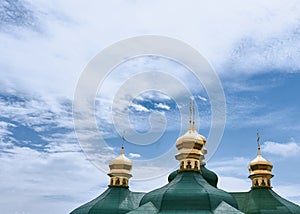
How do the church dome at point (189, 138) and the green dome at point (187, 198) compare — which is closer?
the green dome at point (187, 198)

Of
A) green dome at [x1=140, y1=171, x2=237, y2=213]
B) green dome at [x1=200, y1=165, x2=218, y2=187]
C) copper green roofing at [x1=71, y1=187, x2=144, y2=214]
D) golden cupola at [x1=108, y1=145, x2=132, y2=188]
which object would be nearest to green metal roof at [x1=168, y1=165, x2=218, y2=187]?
green dome at [x1=200, y1=165, x2=218, y2=187]

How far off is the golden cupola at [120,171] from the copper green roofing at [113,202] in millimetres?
657

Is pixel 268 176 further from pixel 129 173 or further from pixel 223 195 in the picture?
pixel 129 173

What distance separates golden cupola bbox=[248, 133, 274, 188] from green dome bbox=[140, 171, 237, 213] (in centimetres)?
685

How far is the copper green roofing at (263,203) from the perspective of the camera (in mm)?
32375

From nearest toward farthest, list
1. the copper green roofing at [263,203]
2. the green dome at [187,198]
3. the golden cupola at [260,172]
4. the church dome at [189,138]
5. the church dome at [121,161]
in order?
the green dome at [187,198] < the copper green roofing at [263,203] < the church dome at [189,138] < the golden cupola at [260,172] < the church dome at [121,161]

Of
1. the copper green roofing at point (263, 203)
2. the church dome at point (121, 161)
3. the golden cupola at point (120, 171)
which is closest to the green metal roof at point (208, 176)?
the copper green roofing at point (263, 203)

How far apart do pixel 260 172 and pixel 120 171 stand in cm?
1220

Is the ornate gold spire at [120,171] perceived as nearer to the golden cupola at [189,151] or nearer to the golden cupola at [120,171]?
the golden cupola at [120,171]

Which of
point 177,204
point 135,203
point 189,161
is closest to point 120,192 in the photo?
point 135,203

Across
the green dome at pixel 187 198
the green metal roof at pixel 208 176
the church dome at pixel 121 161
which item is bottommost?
the green dome at pixel 187 198

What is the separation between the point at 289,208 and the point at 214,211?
7956 millimetres

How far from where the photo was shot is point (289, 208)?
32.2 meters

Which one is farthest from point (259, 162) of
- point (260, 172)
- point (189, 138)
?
point (189, 138)
